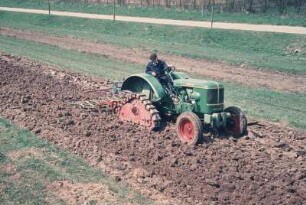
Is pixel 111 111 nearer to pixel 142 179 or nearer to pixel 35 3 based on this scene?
pixel 142 179

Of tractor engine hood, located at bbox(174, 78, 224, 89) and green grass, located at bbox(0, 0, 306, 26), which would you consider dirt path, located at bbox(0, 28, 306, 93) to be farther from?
green grass, located at bbox(0, 0, 306, 26)

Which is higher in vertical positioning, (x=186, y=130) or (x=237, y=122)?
(x=237, y=122)

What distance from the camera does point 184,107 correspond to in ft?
33.4

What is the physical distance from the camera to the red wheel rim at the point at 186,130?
31.9ft

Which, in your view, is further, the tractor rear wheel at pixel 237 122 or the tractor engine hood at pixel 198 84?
the tractor rear wheel at pixel 237 122

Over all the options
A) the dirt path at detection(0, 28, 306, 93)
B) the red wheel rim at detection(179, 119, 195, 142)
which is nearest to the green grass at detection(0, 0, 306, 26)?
the dirt path at detection(0, 28, 306, 93)

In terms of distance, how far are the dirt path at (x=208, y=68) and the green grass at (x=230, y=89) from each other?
2.73 feet

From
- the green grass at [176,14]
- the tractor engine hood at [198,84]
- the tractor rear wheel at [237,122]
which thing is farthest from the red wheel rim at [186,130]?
the green grass at [176,14]

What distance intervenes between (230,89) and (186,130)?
22.9 feet

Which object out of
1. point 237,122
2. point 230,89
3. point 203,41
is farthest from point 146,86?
point 203,41

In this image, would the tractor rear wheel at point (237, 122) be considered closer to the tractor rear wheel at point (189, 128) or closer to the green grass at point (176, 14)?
the tractor rear wheel at point (189, 128)

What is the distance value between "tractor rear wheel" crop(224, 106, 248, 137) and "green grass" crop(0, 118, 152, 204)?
3.46m

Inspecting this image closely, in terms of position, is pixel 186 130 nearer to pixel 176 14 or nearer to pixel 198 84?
pixel 198 84

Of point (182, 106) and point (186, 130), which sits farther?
point (182, 106)
